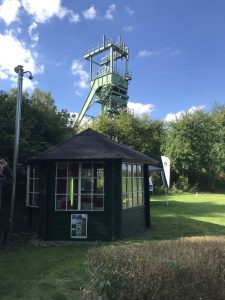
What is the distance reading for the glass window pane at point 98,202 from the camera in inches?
517

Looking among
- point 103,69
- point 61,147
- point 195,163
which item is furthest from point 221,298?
point 103,69

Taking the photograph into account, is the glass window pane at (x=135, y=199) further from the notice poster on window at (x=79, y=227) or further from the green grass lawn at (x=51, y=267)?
the notice poster on window at (x=79, y=227)

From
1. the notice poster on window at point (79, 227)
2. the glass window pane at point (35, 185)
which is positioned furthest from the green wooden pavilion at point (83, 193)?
the glass window pane at point (35, 185)

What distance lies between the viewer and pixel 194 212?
20.8 m

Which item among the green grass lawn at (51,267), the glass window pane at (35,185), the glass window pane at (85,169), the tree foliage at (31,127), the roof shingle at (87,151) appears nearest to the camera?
the green grass lawn at (51,267)

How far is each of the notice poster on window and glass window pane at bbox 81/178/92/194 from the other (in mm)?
725

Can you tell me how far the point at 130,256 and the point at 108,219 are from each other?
7.50 m

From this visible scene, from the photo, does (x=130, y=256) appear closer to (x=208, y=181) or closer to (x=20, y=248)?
(x=20, y=248)

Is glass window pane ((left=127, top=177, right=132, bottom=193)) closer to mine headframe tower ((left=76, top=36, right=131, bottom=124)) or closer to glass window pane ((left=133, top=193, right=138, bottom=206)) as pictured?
glass window pane ((left=133, top=193, right=138, bottom=206))

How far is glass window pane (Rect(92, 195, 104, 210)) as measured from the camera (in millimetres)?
13133

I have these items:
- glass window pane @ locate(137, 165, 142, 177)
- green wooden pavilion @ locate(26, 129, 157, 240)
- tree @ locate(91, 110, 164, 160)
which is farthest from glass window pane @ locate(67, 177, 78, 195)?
tree @ locate(91, 110, 164, 160)

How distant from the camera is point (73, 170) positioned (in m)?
13.3

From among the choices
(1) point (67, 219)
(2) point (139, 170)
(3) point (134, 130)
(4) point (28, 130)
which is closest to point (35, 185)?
(1) point (67, 219)

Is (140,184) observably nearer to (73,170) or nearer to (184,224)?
(184,224)
